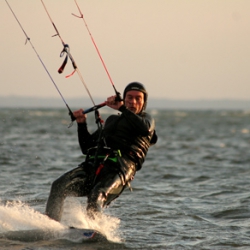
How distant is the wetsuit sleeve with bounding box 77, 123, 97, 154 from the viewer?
962 centimetres

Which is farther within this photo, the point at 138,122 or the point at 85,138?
the point at 85,138

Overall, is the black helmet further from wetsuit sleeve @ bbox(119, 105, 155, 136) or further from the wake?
the wake

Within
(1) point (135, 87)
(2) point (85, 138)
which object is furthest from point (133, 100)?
(2) point (85, 138)

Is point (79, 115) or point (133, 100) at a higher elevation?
point (79, 115)

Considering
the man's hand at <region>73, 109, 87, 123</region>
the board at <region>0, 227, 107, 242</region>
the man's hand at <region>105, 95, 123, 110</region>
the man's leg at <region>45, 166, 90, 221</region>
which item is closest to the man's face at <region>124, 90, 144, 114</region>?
the man's hand at <region>105, 95, 123, 110</region>

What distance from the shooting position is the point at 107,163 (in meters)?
9.39

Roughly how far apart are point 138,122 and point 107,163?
0.73 m

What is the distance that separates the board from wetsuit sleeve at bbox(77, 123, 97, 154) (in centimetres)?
123

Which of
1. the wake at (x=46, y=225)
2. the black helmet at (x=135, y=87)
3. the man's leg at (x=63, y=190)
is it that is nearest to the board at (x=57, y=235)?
the wake at (x=46, y=225)

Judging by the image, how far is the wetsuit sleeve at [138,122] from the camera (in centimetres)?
909

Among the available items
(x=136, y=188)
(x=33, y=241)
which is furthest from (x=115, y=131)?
(x=136, y=188)

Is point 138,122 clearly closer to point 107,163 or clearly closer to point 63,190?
point 107,163

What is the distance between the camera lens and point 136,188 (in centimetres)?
1512

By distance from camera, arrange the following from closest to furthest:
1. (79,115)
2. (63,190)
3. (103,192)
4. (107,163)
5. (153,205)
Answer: (103,192) < (63,190) < (107,163) < (79,115) < (153,205)
